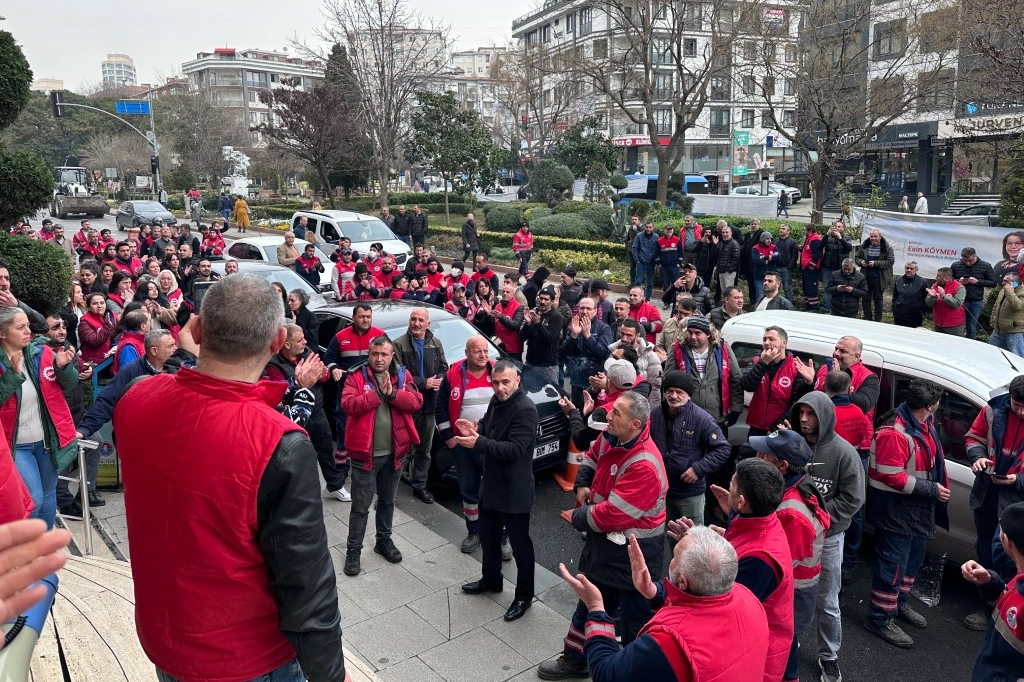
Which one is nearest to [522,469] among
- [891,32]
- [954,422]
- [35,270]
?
[954,422]

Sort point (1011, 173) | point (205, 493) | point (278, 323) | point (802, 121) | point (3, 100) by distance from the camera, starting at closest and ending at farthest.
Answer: point (205, 493) → point (278, 323) → point (3, 100) → point (1011, 173) → point (802, 121)

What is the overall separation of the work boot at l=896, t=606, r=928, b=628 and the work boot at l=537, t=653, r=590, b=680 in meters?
2.45

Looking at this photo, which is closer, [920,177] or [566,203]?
[566,203]

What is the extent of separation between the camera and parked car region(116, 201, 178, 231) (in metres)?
35.7

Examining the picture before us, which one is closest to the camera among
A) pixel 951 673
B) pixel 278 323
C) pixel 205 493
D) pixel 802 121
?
pixel 205 493

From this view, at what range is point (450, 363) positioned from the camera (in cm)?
874

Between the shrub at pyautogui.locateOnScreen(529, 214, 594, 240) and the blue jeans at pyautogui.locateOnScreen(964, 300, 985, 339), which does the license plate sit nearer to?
the blue jeans at pyautogui.locateOnScreen(964, 300, 985, 339)

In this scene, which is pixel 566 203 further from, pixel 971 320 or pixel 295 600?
pixel 295 600

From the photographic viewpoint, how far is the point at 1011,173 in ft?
50.3

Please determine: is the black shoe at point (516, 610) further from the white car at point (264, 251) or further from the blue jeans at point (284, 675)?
the white car at point (264, 251)

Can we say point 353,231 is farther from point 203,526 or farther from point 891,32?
point 203,526

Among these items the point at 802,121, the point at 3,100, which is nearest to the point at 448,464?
the point at 3,100

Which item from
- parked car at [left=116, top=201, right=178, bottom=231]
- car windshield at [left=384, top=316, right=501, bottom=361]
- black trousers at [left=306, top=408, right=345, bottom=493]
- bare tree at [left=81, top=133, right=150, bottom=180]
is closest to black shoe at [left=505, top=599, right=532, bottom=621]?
black trousers at [left=306, top=408, right=345, bottom=493]

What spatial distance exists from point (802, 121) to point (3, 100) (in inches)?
781
